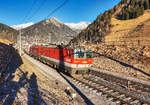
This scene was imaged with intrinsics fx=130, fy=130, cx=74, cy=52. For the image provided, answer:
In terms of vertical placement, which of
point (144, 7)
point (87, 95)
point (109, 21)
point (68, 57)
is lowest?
point (87, 95)

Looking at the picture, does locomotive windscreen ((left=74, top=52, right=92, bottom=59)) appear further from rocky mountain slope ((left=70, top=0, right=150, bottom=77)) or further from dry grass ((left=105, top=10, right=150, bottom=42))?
dry grass ((left=105, top=10, right=150, bottom=42))

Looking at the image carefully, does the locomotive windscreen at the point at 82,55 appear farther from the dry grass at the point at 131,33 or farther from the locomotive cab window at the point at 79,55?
the dry grass at the point at 131,33

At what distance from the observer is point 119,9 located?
89.9m

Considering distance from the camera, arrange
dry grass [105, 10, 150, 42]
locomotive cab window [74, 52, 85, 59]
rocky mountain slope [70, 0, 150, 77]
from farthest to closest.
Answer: dry grass [105, 10, 150, 42]
rocky mountain slope [70, 0, 150, 77]
locomotive cab window [74, 52, 85, 59]

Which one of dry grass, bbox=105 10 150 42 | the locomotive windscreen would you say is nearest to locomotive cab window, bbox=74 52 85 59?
the locomotive windscreen

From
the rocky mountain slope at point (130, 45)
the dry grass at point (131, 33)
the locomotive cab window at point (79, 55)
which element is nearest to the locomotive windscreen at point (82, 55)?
the locomotive cab window at point (79, 55)

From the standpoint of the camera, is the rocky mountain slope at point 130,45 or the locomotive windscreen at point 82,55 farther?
the rocky mountain slope at point 130,45

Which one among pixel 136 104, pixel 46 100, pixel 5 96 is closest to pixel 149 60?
pixel 136 104

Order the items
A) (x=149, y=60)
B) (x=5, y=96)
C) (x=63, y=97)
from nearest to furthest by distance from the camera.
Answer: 1. (x=5, y=96)
2. (x=63, y=97)
3. (x=149, y=60)

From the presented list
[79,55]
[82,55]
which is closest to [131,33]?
[82,55]

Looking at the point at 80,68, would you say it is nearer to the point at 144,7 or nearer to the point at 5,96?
the point at 5,96

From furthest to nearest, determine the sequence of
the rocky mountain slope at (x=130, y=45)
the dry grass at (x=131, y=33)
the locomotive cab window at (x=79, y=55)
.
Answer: the dry grass at (x=131, y=33)
the rocky mountain slope at (x=130, y=45)
the locomotive cab window at (x=79, y=55)

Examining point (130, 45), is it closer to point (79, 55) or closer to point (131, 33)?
point (131, 33)

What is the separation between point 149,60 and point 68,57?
1476 cm
